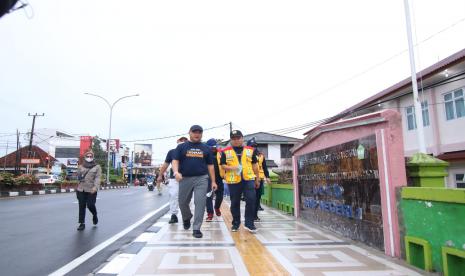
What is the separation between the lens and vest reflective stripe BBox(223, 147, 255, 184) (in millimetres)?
6395

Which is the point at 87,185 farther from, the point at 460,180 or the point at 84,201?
the point at 460,180

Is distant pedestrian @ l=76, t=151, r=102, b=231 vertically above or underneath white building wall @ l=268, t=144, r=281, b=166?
underneath

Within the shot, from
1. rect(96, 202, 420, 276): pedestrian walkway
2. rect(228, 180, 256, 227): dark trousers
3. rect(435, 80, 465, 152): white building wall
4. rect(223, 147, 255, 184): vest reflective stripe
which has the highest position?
rect(435, 80, 465, 152): white building wall

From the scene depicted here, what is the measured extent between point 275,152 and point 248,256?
38.5 metres

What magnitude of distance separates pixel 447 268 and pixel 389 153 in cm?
143

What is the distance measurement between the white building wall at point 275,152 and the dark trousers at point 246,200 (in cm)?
3593

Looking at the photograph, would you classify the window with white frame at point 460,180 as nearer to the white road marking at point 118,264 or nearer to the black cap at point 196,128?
the black cap at point 196,128

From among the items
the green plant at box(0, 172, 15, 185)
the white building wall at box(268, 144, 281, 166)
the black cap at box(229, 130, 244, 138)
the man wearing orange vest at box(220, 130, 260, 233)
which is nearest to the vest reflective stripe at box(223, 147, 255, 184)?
the man wearing orange vest at box(220, 130, 260, 233)

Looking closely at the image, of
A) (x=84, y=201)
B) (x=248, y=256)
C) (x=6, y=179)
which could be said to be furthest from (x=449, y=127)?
(x=6, y=179)

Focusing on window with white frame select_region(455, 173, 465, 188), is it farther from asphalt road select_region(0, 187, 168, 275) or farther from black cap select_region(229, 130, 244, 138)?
asphalt road select_region(0, 187, 168, 275)

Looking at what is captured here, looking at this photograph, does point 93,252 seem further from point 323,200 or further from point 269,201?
point 269,201

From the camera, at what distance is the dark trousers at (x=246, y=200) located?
21.0 feet

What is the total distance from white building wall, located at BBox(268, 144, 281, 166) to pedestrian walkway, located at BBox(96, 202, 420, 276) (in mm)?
36107

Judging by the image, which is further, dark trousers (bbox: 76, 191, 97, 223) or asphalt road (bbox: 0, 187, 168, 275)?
dark trousers (bbox: 76, 191, 97, 223)
